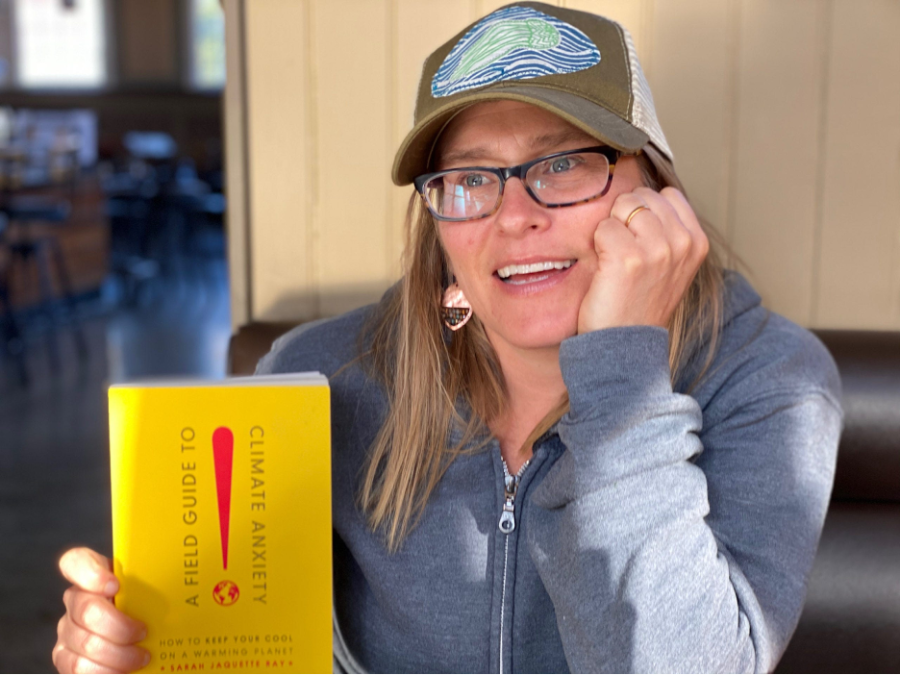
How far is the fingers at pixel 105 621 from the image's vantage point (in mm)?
1005

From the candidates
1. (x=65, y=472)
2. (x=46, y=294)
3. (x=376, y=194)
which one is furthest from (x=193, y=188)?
(x=376, y=194)

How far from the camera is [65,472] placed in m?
3.97

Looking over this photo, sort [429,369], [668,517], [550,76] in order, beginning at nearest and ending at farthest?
[668,517]
[550,76]
[429,369]

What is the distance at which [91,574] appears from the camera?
1.02m

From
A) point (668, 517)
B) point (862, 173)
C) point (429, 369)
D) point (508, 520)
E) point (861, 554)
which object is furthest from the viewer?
point (862, 173)

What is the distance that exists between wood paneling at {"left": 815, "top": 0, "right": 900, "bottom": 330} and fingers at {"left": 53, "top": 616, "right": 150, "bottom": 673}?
1295mm

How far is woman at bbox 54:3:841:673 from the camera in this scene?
39.1 inches

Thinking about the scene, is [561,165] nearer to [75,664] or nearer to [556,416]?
[556,416]

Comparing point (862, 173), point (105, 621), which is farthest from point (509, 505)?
point (862, 173)

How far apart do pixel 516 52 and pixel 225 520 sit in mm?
640

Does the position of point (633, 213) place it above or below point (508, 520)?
above

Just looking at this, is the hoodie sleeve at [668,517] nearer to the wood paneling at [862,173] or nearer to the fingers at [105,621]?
the fingers at [105,621]

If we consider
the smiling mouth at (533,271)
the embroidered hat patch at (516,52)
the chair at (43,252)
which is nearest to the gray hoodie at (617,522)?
the smiling mouth at (533,271)

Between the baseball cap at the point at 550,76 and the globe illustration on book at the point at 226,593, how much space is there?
1.82 ft
